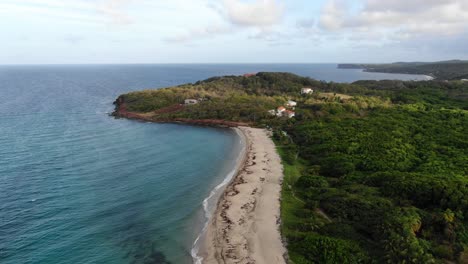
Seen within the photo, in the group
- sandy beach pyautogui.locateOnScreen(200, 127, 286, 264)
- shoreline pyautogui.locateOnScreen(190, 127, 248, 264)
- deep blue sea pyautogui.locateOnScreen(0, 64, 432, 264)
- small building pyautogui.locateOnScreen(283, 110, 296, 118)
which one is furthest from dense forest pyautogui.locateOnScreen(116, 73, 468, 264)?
deep blue sea pyautogui.locateOnScreen(0, 64, 432, 264)

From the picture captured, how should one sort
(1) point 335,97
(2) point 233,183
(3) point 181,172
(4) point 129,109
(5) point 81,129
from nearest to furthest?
(2) point 233,183
(3) point 181,172
(5) point 81,129
(4) point 129,109
(1) point 335,97

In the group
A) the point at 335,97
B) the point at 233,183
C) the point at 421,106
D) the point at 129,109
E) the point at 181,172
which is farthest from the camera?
the point at 335,97

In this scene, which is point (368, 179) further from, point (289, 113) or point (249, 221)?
point (289, 113)

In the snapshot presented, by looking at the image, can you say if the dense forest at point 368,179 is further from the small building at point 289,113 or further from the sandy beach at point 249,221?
the small building at point 289,113

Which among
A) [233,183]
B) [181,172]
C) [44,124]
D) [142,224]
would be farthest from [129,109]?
[142,224]

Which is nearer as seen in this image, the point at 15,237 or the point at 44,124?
the point at 15,237

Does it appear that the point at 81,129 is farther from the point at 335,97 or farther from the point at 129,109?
the point at 335,97

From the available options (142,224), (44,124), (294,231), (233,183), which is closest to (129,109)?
(44,124)
